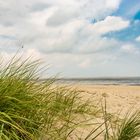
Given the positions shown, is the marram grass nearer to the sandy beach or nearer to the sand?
the sand

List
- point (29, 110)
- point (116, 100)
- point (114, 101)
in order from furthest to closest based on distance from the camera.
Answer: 1. point (116, 100)
2. point (114, 101)
3. point (29, 110)

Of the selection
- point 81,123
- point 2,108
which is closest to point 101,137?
point 81,123

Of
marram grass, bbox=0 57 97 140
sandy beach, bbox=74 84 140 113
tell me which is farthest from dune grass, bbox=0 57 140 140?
sandy beach, bbox=74 84 140 113

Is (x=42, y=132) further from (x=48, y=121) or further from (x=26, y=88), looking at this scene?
(x=26, y=88)

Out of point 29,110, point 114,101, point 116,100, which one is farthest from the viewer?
point 116,100

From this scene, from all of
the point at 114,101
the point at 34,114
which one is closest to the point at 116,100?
the point at 114,101

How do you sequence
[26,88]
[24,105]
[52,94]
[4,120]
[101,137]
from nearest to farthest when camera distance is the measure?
[4,120] → [24,105] → [26,88] → [101,137] → [52,94]

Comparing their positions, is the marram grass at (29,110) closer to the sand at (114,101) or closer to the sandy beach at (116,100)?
the sand at (114,101)

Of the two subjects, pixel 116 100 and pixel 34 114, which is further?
pixel 116 100

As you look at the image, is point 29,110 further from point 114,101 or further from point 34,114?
point 114,101

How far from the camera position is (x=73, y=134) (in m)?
4.38

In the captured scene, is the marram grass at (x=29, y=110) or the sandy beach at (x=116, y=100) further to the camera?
the sandy beach at (x=116, y=100)

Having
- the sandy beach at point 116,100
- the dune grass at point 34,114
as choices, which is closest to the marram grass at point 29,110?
the dune grass at point 34,114

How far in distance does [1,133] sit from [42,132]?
2.32 ft
